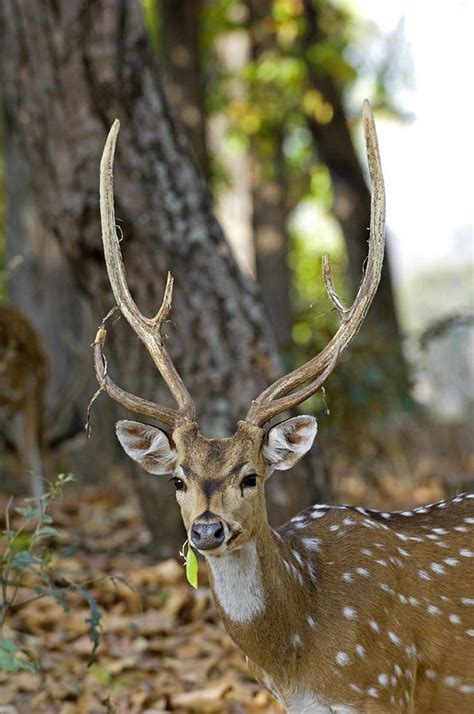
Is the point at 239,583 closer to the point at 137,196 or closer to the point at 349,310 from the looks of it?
the point at 349,310

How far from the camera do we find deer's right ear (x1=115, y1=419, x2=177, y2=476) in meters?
4.40

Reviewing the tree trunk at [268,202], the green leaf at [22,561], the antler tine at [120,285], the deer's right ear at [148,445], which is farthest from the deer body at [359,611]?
the tree trunk at [268,202]

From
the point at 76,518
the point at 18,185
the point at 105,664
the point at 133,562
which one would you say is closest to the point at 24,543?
the point at 105,664

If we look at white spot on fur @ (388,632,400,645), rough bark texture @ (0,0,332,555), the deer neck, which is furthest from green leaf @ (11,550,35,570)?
rough bark texture @ (0,0,332,555)

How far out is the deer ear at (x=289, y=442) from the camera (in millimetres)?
4371

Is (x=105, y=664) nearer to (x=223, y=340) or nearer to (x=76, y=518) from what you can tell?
(x=223, y=340)

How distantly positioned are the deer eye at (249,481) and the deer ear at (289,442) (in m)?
0.19

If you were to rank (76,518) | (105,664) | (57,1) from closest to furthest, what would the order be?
1. (105,664)
2. (57,1)
3. (76,518)

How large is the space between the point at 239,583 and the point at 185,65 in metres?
9.20

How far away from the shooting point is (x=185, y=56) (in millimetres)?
12508

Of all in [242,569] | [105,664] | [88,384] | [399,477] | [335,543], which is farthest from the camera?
[88,384]

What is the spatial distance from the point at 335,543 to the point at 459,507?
0.69m

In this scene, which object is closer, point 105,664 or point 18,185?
point 105,664

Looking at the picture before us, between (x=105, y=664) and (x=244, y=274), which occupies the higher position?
(x=244, y=274)
